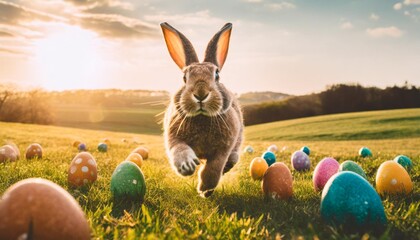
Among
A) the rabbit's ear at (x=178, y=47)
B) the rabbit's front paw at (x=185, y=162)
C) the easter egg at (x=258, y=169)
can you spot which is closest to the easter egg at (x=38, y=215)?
the rabbit's front paw at (x=185, y=162)

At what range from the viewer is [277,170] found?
4.45 meters

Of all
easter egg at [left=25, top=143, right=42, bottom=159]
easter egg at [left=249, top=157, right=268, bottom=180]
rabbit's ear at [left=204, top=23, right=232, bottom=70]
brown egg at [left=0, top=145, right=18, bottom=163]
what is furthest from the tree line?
rabbit's ear at [left=204, top=23, right=232, bottom=70]

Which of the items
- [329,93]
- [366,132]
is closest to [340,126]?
[366,132]

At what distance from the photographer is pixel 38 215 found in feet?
7.36

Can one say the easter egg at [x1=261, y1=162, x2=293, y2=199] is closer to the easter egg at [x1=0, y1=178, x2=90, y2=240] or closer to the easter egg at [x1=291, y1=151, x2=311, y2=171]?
the easter egg at [x1=0, y1=178, x2=90, y2=240]

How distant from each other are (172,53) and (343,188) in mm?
3136

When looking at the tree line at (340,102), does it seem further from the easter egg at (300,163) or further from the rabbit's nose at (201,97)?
the rabbit's nose at (201,97)

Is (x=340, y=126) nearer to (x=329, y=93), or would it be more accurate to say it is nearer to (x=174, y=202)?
(x=329, y=93)

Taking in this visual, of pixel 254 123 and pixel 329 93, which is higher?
pixel 329 93

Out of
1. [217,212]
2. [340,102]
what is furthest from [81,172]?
[340,102]

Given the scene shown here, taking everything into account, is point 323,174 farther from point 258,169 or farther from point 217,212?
point 217,212

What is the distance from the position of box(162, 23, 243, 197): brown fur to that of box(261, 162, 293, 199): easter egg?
1.96 feet

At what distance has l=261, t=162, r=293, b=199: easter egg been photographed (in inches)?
168

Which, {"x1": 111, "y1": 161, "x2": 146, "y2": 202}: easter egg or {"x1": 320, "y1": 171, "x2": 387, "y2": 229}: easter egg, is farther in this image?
{"x1": 111, "y1": 161, "x2": 146, "y2": 202}: easter egg
